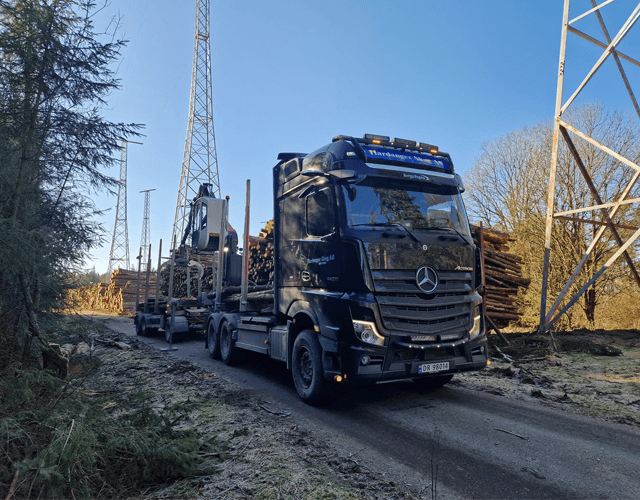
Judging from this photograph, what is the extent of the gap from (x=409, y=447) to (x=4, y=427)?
3430 millimetres

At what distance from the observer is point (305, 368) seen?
5.82m

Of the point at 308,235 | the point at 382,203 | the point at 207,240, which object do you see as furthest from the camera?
the point at 207,240

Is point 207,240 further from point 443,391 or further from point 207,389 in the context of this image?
point 443,391

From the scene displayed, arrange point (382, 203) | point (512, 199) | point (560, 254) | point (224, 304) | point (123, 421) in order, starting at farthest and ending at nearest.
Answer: point (512, 199) → point (560, 254) → point (224, 304) → point (382, 203) → point (123, 421)

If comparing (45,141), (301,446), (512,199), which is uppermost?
(512,199)

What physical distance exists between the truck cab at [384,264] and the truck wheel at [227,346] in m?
2.70

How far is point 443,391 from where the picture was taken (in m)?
6.34

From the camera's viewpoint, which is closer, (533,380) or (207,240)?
(533,380)

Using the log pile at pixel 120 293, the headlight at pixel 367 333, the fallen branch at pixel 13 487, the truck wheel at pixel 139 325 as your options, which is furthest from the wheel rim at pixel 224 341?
the log pile at pixel 120 293

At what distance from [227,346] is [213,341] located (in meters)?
0.97

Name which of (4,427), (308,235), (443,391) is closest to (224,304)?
(308,235)

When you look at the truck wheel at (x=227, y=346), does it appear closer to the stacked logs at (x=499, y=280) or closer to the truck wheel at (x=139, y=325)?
the truck wheel at (x=139, y=325)

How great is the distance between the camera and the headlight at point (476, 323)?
552cm

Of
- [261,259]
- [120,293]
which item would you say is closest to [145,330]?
[261,259]
